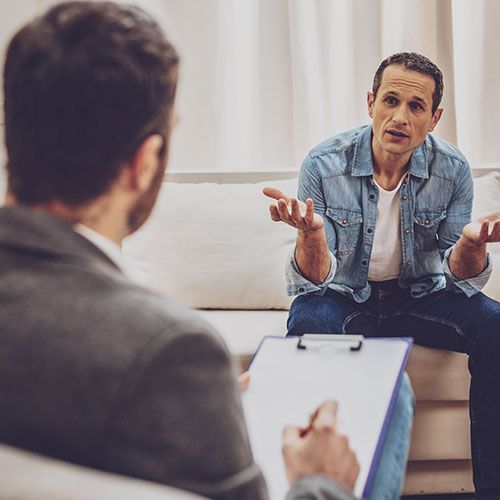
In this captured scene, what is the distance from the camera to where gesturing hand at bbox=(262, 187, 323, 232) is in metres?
1.77

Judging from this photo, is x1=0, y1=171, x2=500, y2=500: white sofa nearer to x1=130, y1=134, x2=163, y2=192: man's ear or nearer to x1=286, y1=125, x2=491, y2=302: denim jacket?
x1=286, y1=125, x2=491, y2=302: denim jacket

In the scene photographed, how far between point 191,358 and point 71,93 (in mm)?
238

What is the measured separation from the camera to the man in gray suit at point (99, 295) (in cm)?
62

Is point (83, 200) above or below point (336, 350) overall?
above

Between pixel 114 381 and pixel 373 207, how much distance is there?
1566 mm

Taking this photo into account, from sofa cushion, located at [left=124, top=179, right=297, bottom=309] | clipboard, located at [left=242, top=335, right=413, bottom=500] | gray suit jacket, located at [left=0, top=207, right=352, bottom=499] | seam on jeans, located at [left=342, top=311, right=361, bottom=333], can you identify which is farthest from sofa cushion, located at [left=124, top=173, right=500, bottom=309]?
gray suit jacket, located at [left=0, top=207, right=352, bottom=499]

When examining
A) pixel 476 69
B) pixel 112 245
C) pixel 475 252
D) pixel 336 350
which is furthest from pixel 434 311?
pixel 112 245

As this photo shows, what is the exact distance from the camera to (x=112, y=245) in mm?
738

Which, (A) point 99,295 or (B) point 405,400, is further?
(B) point 405,400

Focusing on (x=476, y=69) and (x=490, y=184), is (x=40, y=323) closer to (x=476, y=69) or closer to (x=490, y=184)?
(x=490, y=184)

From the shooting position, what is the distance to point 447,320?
1950mm

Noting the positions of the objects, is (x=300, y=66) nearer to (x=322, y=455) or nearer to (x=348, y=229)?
(x=348, y=229)

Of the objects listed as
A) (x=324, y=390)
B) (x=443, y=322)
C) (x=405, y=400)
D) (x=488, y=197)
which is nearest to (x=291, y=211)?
(x=443, y=322)

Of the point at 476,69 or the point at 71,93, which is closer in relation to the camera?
the point at 71,93
